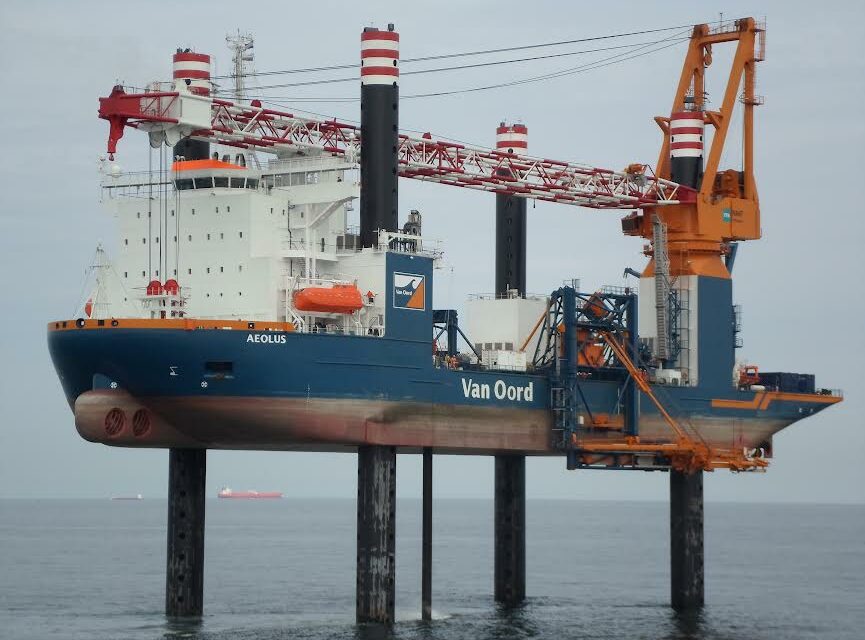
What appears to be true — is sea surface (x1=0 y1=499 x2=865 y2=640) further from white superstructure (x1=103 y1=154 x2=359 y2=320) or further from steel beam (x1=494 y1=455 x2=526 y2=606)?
white superstructure (x1=103 y1=154 x2=359 y2=320)

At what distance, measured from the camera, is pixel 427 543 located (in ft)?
200

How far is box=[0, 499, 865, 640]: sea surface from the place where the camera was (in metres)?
60.6

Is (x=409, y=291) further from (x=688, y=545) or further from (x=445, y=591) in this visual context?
(x=445, y=591)

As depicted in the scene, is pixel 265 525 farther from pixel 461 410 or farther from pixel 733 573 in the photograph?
pixel 461 410

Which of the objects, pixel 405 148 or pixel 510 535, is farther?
pixel 510 535

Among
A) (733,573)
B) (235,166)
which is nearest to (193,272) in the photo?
(235,166)

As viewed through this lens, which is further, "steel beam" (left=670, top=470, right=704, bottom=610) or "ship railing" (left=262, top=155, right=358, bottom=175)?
"steel beam" (left=670, top=470, right=704, bottom=610)

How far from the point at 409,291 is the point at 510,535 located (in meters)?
17.2

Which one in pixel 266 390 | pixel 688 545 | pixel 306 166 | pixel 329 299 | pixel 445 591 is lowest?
pixel 445 591

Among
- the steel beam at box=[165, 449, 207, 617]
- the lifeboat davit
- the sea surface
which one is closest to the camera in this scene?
the lifeboat davit

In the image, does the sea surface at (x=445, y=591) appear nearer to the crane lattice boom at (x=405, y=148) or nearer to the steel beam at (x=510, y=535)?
the steel beam at (x=510, y=535)

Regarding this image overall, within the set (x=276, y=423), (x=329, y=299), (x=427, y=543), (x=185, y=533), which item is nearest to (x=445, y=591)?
(x=427, y=543)

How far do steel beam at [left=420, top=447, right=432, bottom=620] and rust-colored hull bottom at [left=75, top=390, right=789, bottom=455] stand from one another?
115 inches

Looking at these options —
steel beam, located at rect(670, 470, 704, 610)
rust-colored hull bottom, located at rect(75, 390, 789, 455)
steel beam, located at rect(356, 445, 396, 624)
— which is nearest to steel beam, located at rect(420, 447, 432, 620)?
rust-colored hull bottom, located at rect(75, 390, 789, 455)
